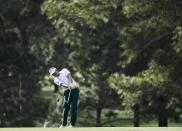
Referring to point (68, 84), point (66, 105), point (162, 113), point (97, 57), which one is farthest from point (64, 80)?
point (97, 57)

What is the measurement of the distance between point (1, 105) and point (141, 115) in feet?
25.3

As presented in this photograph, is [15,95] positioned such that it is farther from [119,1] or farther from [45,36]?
[119,1]

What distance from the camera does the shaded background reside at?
30375 millimetres

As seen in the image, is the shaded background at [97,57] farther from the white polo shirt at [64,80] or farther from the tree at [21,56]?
the white polo shirt at [64,80]

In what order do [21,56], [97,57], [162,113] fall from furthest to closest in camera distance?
[97,57]
[21,56]
[162,113]

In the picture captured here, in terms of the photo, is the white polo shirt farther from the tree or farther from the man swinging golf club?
the tree

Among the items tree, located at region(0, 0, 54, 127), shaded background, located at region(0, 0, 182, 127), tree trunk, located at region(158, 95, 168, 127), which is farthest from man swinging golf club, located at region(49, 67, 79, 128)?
tree, located at region(0, 0, 54, 127)

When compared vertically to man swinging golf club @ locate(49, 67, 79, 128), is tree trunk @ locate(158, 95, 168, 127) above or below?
below

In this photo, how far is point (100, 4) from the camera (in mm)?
30641

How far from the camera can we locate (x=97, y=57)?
4525 centimetres

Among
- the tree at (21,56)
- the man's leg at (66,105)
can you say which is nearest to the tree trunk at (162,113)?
the tree at (21,56)

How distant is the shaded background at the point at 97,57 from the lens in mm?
30375

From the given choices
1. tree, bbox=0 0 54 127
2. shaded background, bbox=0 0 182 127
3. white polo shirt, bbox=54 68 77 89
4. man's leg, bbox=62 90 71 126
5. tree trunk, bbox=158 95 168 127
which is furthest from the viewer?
tree, bbox=0 0 54 127

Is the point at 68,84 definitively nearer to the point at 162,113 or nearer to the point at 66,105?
the point at 66,105
